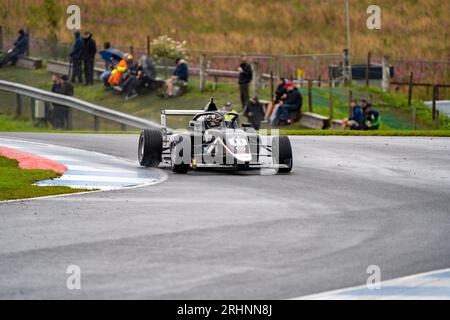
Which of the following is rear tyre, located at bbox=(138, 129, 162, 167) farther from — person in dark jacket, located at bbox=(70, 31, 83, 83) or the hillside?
the hillside

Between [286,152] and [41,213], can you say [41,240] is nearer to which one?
[41,213]

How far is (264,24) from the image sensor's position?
182 feet

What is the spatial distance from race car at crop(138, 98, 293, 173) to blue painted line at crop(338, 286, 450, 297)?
9.01 meters

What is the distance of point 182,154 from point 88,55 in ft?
58.5

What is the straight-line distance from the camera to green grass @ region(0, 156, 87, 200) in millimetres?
15426

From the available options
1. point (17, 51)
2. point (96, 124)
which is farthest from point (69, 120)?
point (17, 51)

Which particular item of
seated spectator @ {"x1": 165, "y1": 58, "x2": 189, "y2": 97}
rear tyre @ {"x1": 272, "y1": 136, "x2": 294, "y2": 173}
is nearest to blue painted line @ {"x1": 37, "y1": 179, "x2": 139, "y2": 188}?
rear tyre @ {"x1": 272, "y1": 136, "x2": 294, "y2": 173}

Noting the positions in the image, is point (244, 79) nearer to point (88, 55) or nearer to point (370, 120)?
point (370, 120)

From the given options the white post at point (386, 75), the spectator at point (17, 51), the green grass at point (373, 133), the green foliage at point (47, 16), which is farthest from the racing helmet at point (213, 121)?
the green foliage at point (47, 16)

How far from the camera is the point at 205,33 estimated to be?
5275 centimetres

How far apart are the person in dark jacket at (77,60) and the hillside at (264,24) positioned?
11.6 m

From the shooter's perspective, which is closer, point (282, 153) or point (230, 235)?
point (230, 235)

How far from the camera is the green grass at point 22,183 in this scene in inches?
607
